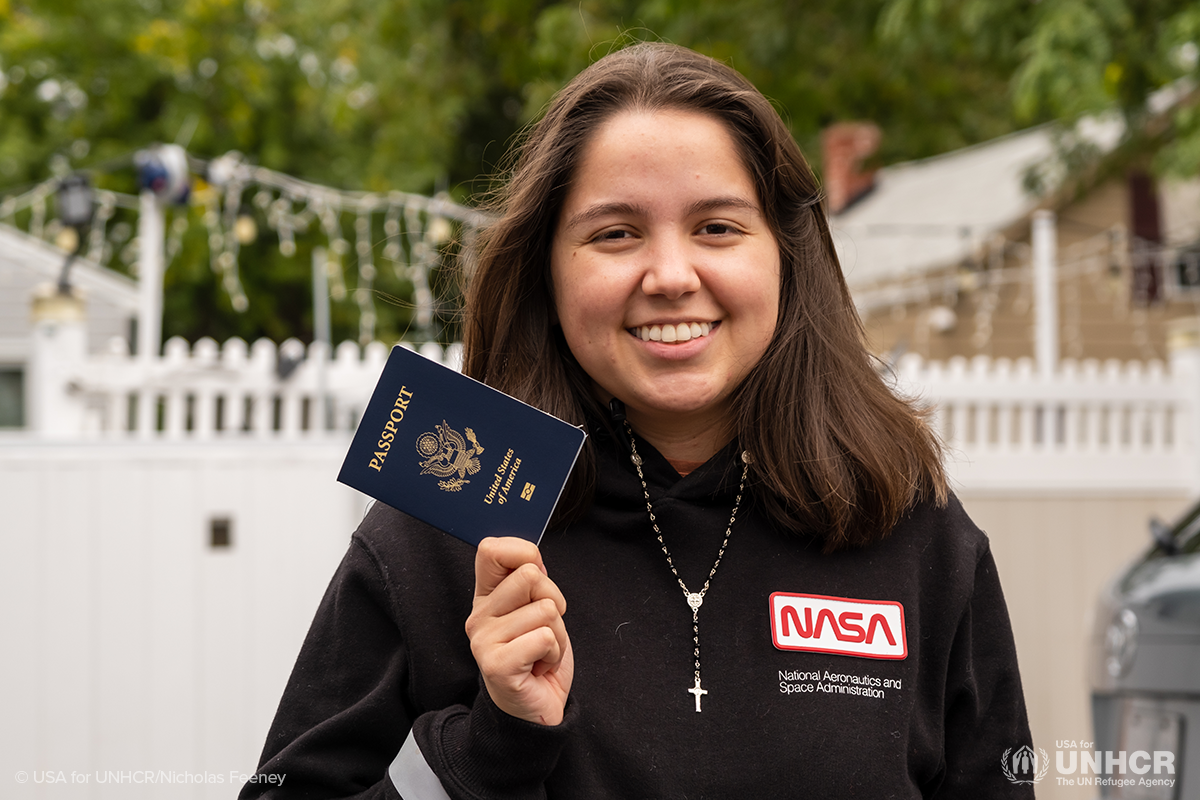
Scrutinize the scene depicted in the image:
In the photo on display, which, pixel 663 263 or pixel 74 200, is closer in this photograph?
pixel 663 263

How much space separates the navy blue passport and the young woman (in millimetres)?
84

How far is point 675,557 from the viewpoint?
61.7 inches

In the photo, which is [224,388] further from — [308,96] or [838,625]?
[308,96]

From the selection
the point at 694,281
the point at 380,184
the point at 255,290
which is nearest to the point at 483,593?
the point at 694,281

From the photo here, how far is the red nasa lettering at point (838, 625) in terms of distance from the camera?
150cm

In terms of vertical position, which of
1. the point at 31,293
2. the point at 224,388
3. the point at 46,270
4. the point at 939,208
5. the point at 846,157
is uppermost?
the point at 846,157

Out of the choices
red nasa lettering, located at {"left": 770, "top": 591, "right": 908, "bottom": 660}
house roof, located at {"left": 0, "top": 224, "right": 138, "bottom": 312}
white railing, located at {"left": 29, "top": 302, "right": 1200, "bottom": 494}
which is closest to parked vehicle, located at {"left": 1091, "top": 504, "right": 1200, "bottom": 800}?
white railing, located at {"left": 29, "top": 302, "right": 1200, "bottom": 494}

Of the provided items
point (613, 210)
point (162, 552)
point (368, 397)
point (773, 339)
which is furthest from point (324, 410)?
point (613, 210)

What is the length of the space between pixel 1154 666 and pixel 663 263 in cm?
255

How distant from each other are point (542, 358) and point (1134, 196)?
44.4ft

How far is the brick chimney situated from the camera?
16594 millimetres

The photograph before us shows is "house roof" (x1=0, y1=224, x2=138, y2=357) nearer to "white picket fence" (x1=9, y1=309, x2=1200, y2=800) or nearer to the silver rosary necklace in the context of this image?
"white picket fence" (x1=9, y1=309, x2=1200, y2=800)

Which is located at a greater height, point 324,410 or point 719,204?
point 719,204

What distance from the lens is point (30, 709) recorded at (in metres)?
4.92
